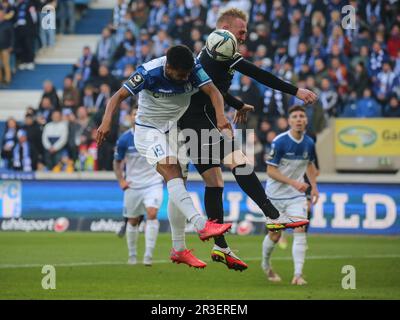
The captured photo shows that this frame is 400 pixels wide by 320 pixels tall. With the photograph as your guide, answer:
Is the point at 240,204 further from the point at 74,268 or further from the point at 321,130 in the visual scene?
the point at 74,268

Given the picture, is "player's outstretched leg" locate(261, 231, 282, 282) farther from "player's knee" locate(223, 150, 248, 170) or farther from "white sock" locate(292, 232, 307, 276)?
"player's knee" locate(223, 150, 248, 170)

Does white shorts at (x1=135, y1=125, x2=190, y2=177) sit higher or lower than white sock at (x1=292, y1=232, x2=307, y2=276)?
higher

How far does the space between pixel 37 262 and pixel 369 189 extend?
8.08 m

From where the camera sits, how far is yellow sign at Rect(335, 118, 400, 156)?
76.5 ft

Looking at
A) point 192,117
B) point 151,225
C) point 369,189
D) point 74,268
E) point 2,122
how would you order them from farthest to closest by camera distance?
point 2,122, point 369,189, point 151,225, point 74,268, point 192,117

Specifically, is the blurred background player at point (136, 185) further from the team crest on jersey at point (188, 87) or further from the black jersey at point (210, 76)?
the team crest on jersey at point (188, 87)

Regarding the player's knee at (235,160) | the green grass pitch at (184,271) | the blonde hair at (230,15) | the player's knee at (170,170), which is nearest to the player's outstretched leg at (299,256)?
the green grass pitch at (184,271)

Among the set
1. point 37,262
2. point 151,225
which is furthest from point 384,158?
point 37,262

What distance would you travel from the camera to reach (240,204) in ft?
74.8

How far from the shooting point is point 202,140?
1202cm

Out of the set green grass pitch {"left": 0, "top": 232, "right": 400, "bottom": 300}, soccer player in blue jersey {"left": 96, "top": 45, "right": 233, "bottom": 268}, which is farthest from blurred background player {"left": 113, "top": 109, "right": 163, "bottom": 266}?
soccer player in blue jersey {"left": 96, "top": 45, "right": 233, "bottom": 268}

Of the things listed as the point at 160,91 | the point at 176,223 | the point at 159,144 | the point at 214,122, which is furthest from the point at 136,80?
the point at 176,223

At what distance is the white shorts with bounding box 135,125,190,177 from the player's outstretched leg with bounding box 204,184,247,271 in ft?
1.50
